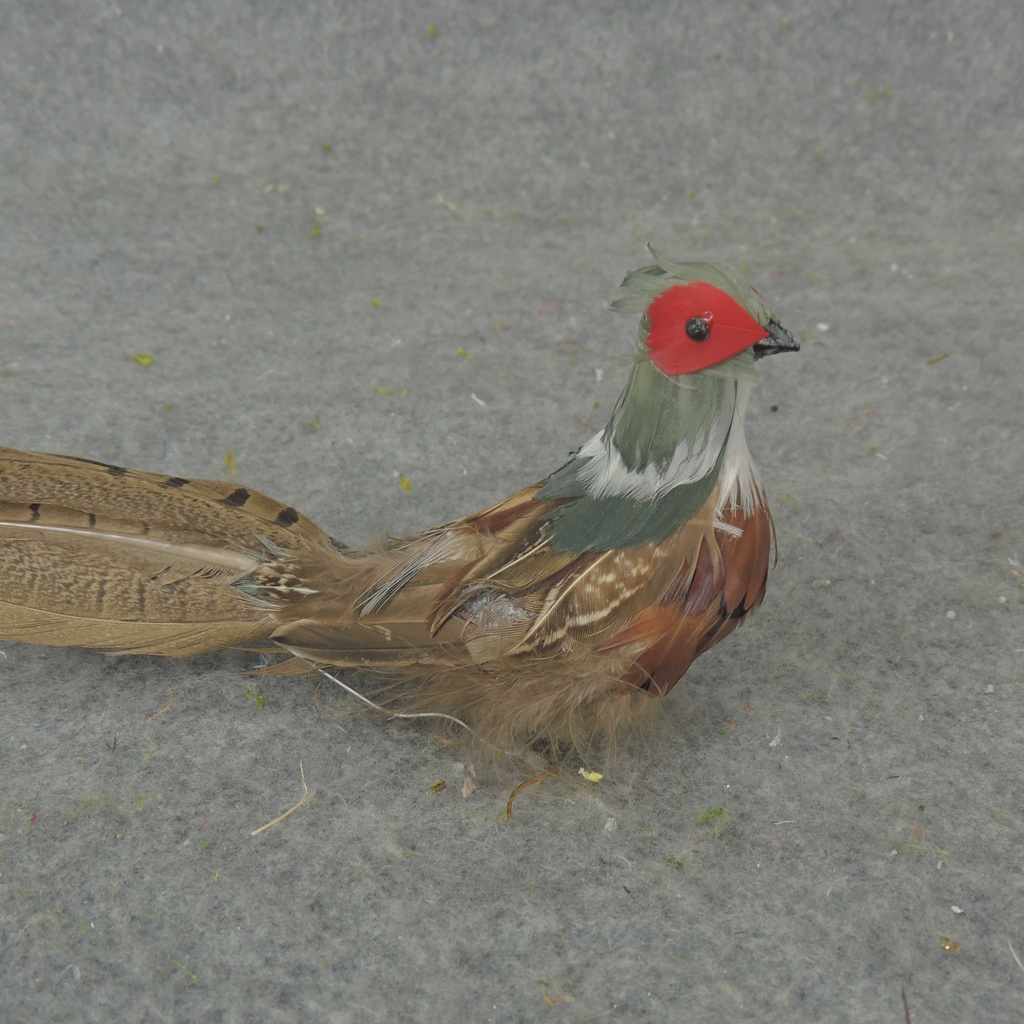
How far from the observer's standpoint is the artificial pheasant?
119 centimetres

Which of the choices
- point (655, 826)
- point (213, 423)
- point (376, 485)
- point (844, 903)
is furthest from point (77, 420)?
point (844, 903)

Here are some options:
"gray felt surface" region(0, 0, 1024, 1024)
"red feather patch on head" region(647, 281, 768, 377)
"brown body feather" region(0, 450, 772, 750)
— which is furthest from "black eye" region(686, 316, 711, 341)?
"gray felt surface" region(0, 0, 1024, 1024)

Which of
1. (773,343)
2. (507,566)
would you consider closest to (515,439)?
(507,566)

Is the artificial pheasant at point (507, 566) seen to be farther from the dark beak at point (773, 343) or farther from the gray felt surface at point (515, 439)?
the gray felt surface at point (515, 439)

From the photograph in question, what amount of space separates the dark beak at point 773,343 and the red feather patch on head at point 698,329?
0.02 meters

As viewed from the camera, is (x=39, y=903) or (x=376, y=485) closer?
(x=39, y=903)

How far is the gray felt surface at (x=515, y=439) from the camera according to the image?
1.18 meters

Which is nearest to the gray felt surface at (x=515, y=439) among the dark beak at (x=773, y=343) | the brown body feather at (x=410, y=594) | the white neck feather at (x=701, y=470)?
the brown body feather at (x=410, y=594)

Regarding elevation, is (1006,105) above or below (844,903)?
above

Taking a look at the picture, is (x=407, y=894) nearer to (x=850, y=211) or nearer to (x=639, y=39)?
(x=850, y=211)

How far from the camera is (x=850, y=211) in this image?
246 centimetres

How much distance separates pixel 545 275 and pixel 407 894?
146 cm

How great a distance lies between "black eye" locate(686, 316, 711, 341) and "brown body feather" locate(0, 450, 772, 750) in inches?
7.8

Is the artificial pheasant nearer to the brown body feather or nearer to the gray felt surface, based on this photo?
the brown body feather
